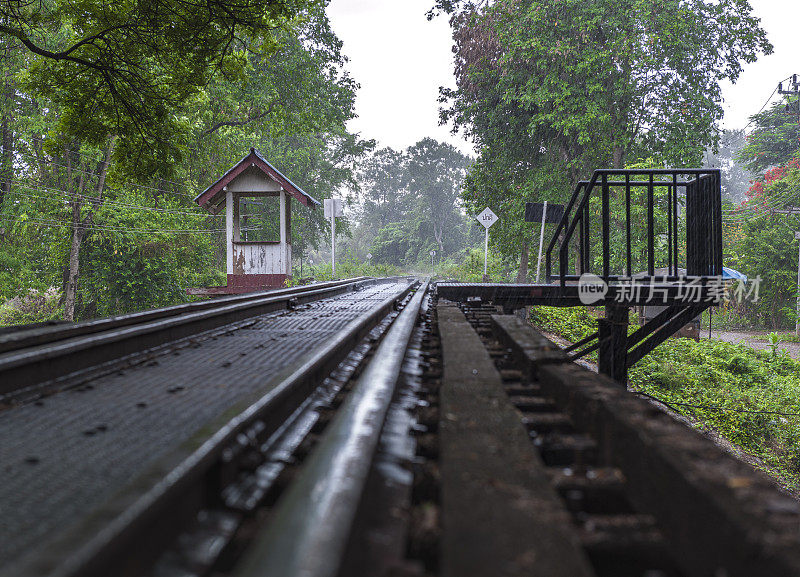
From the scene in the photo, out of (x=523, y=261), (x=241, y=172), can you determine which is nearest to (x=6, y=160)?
(x=241, y=172)

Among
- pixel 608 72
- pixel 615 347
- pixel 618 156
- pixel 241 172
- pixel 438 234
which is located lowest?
pixel 615 347

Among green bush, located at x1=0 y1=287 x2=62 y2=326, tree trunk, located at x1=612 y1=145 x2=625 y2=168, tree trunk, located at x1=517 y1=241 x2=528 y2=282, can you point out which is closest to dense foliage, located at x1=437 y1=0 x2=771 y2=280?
tree trunk, located at x1=612 y1=145 x2=625 y2=168

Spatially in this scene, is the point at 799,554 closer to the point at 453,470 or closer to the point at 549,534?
the point at 549,534

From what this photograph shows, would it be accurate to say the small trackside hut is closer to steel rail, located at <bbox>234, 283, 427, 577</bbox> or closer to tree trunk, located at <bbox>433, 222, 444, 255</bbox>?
steel rail, located at <bbox>234, 283, 427, 577</bbox>

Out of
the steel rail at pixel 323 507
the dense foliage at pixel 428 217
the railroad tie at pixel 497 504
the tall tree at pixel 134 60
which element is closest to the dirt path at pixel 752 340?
the tall tree at pixel 134 60

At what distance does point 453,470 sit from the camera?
1.03 meters

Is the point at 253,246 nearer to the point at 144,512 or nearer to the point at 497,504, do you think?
the point at 144,512

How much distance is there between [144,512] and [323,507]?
337 millimetres

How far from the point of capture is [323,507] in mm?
854

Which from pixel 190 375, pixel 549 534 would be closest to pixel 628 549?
pixel 549 534

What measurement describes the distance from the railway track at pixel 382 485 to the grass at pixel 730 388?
762cm

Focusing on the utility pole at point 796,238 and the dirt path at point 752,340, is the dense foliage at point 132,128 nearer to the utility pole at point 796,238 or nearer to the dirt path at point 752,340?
the dirt path at point 752,340

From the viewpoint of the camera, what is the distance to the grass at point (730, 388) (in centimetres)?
782

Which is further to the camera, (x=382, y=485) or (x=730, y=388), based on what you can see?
(x=730, y=388)
